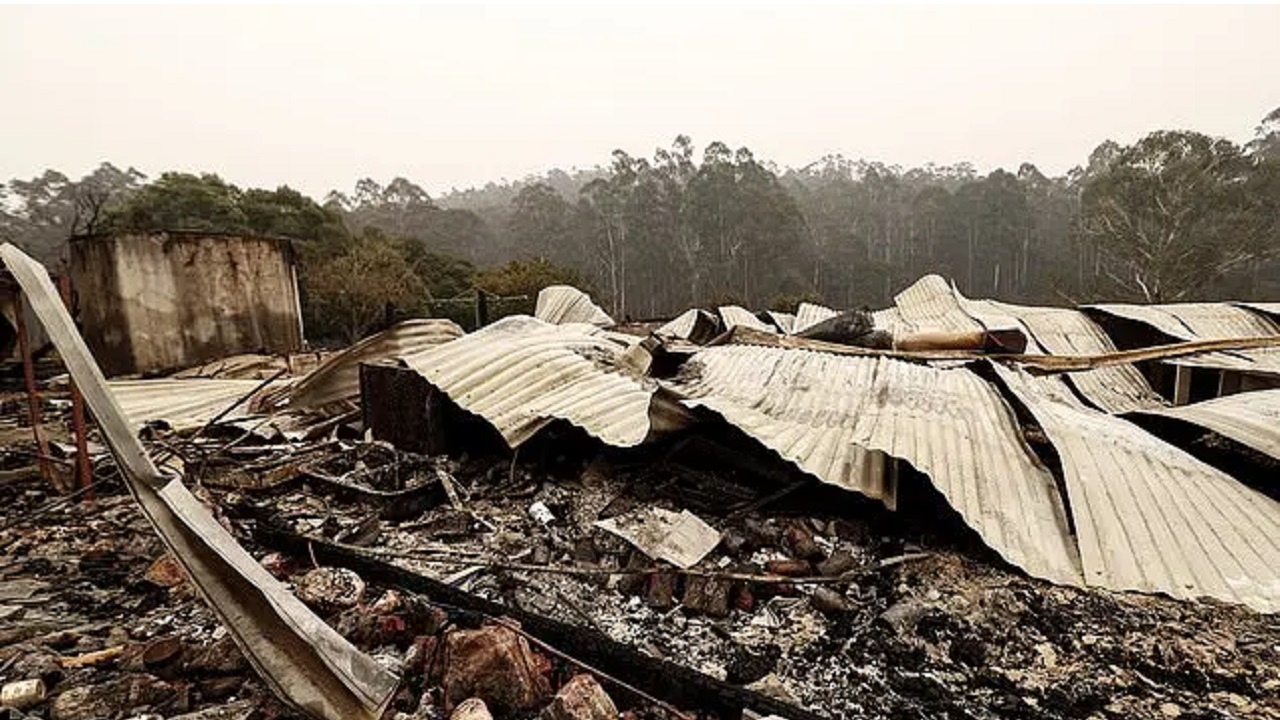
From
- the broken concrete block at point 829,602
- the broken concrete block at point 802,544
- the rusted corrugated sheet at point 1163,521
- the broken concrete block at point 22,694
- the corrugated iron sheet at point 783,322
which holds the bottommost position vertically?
the broken concrete block at point 829,602

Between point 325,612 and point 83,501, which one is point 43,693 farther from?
point 83,501

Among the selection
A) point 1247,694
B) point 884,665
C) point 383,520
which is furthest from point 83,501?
point 1247,694

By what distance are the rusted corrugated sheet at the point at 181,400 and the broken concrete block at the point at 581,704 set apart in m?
4.48

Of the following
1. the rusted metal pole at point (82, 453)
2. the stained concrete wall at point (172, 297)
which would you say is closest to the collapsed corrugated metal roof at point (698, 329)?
the rusted metal pole at point (82, 453)

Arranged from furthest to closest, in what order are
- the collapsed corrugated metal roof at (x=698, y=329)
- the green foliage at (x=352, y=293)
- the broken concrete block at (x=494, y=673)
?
1. the green foliage at (x=352, y=293)
2. the collapsed corrugated metal roof at (x=698, y=329)
3. the broken concrete block at (x=494, y=673)

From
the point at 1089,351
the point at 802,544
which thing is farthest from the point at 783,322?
the point at 802,544

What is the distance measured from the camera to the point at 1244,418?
305 centimetres

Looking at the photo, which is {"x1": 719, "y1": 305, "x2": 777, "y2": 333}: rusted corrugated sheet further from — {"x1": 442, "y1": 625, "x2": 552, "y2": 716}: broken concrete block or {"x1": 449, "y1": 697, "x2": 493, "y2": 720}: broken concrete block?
{"x1": 449, "y1": 697, "x2": 493, "y2": 720}: broken concrete block

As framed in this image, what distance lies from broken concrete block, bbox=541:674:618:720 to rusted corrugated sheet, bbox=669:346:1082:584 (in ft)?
4.80

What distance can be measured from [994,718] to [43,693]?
295 centimetres

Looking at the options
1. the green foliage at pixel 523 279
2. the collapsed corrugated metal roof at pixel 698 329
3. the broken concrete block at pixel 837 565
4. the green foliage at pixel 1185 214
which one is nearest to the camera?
the broken concrete block at pixel 837 565

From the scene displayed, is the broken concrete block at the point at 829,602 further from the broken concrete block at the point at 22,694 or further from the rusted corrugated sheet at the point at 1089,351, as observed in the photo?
the rusted corrugated sheet at the point at 1089,351

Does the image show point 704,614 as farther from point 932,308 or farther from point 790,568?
point 932,308

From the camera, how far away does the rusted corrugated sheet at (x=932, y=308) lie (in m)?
7.80
